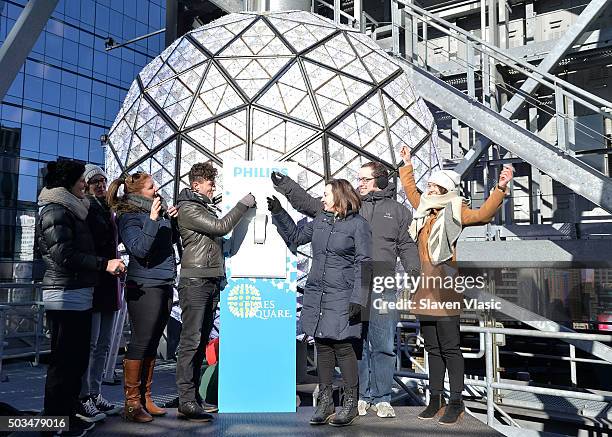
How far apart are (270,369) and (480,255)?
220 inches

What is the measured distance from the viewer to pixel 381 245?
147 inches

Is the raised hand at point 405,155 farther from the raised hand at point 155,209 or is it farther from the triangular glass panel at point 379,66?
the raised hand at point 155,209

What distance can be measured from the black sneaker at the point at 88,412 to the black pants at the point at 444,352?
2294 mm

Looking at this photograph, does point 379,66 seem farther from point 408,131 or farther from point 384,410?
point 384,410

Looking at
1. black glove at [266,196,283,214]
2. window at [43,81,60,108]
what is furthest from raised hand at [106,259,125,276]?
window at [43,81,60,108]

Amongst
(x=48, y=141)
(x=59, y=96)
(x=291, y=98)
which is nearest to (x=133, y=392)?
(x=291, y=98)

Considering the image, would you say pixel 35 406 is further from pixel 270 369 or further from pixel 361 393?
pixel 361 393

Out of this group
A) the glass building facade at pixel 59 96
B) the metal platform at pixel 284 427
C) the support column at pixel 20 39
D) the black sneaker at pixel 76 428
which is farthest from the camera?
the glass building facade at pixel 59 96

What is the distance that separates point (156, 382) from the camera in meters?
5.95

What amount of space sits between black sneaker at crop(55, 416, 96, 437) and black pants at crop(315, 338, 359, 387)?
1.54 m

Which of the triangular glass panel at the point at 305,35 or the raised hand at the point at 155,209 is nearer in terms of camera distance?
the raised hand at the point at 155,209

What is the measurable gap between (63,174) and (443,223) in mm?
2508

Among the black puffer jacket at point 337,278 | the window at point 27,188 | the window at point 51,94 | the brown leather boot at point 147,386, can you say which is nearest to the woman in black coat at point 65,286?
the brown leather boot at point 147,386

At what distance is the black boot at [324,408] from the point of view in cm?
350
